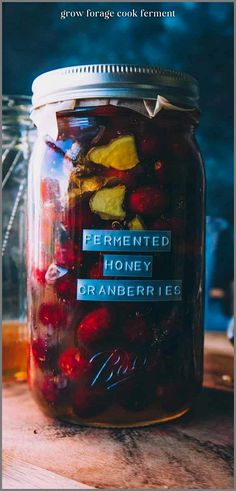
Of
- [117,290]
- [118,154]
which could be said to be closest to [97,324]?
[117,290]

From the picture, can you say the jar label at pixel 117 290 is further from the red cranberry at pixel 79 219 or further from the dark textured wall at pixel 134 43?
the dark textured wall at pixel 134 43

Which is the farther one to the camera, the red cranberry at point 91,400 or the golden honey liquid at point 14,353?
the golden honey liquid at point 14,353

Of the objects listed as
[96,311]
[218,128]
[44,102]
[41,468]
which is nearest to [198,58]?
[218,128]

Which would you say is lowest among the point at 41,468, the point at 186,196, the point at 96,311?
the point at 41,468

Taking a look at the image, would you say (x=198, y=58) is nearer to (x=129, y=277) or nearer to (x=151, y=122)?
(x=151, y=122)

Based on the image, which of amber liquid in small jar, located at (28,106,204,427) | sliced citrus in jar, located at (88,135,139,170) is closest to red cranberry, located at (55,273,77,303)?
amber liquid in small jar, located at (28,106,204,427)

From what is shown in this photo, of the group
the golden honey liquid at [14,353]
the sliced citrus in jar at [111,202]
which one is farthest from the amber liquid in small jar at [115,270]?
the golden honey liquid at [14,353]

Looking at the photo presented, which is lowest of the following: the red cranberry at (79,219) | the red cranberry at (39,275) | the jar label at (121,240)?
the red cranberry at (39,275)
